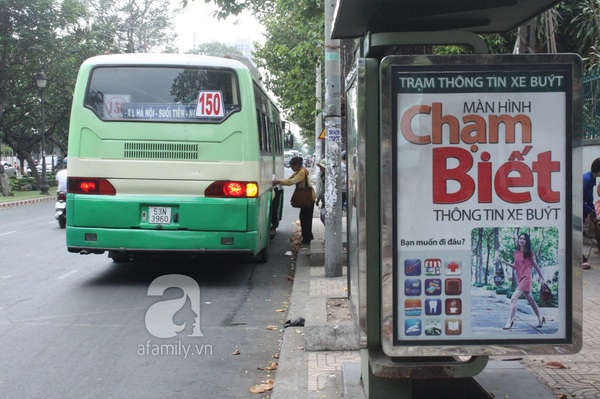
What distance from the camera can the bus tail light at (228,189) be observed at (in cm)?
991

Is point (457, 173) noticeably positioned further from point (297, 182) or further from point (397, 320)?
point (297, 182)

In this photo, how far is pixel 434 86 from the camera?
413 centimetres

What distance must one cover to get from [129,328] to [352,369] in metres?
3.11

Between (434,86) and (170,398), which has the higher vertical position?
(434,86)

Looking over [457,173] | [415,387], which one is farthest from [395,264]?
[415,387]

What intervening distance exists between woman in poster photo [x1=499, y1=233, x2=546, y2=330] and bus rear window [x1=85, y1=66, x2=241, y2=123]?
6440mm

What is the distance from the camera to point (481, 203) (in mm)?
4195

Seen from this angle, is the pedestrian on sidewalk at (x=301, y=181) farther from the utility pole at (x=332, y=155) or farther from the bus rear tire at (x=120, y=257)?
the utility pole at (x=332, y=155)

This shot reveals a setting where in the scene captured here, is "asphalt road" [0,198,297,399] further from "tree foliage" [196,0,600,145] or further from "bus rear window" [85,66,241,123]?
"tree foliage" [196,0,600,145]

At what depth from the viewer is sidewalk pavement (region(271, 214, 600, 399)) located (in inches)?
207

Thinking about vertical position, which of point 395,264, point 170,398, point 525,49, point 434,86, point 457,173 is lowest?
point 170,398

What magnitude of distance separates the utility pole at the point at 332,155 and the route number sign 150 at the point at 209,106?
1431 mm

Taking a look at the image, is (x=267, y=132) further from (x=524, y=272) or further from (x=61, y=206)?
(x=524, y=272)

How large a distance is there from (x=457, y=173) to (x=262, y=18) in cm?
3527
